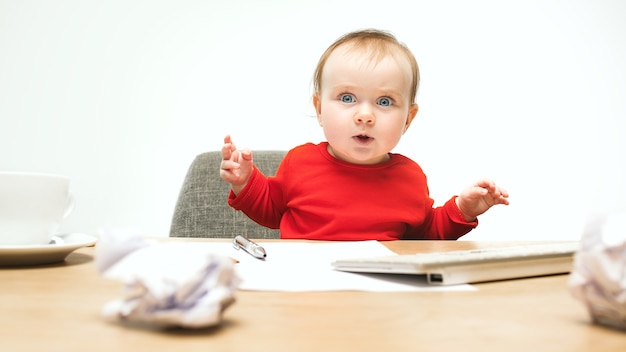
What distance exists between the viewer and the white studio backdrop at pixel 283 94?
8.35 feet

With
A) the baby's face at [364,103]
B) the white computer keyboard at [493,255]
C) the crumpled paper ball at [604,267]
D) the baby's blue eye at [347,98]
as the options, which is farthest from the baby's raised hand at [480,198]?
the crumpled paper ball at [604,267]

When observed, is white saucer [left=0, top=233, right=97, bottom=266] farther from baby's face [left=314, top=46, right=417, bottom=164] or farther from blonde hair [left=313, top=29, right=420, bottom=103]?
blonde hair [left=313, top=29, right=420, bottom=103]

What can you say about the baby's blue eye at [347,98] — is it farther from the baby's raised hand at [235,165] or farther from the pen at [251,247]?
the pen at [251,247]

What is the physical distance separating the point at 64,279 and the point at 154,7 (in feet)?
7.14

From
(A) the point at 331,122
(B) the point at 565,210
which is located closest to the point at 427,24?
(B) the point at 565,210

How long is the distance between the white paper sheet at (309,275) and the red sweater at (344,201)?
332 millimetres

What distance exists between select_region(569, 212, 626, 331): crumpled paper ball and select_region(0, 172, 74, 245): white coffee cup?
1.86ft

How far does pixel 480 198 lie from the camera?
4.11 feet

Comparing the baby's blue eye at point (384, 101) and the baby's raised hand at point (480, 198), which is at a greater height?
the baby's blue eye at point (384, 101)

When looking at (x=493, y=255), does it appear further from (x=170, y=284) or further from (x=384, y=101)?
(x=384, y=101)

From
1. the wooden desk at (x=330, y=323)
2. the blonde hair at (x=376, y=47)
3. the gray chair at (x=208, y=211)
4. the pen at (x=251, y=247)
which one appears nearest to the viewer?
the wooden desk at (x=330, y=323)

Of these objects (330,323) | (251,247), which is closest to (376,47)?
(251,247)

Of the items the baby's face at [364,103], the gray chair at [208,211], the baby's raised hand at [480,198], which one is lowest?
the gray chair at [208,211]

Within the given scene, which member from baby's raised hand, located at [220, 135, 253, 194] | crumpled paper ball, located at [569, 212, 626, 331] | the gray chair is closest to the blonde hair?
baby's raised hand, located at [220, 135, 253, 194]
